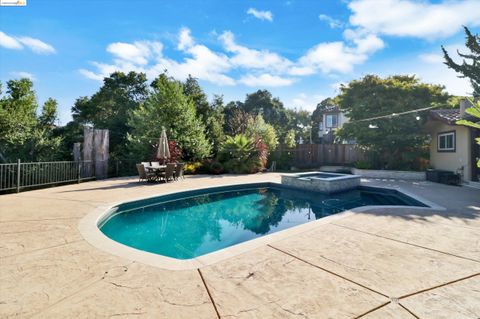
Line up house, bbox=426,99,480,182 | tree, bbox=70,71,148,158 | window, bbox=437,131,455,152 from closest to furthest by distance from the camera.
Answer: house, bbox=426,99,480,182, window, bbox=437,131,455,152, tree, bbox=70,71,148,158

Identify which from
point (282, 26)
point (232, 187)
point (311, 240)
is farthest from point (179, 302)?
point (282, 26)

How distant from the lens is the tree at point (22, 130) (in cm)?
1253

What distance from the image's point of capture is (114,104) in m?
20.2

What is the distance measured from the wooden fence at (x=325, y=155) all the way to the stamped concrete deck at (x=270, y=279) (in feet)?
45.4

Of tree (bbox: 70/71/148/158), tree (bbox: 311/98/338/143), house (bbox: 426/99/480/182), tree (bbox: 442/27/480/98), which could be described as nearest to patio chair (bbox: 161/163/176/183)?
tree (bbox: 70/71/148/158)

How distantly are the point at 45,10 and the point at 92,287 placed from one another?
9.15 m

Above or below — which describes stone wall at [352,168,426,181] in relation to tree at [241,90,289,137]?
below

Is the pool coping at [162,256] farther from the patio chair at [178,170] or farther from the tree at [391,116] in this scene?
the tree at [391,116]

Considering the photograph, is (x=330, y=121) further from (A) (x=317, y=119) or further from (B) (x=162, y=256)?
(B) (x=162, y=256)

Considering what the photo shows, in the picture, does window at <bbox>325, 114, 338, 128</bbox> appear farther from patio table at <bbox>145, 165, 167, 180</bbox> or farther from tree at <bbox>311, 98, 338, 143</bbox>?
patio table at <bbox>145, 165, 167, 180</bbox>

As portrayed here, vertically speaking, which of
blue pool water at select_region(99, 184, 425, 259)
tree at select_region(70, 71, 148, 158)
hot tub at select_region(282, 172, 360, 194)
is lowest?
blue pool water at select_region(99, 184, 425, 259)

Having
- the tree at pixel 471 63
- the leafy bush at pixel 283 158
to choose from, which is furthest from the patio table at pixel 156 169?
the tree at pixel 471 63

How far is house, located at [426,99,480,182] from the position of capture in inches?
410

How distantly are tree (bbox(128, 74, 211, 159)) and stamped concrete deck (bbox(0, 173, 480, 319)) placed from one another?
960 cm
